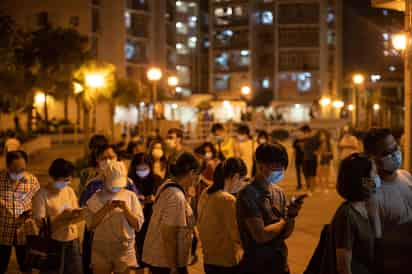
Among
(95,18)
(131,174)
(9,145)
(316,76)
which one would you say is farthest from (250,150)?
(316,76)

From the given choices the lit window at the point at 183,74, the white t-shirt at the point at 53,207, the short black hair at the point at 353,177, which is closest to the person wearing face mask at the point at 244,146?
the white t-shirt at the point at 53,207

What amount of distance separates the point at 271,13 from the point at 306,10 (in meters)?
4.38

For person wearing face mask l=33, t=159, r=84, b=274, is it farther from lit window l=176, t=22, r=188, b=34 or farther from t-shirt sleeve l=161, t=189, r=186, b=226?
lit window l=176, t=22, r=188, b=34

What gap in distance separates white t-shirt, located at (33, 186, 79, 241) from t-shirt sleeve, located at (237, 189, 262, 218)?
7.69 feet

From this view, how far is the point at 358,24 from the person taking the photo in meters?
78.6

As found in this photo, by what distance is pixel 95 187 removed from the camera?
6703mm

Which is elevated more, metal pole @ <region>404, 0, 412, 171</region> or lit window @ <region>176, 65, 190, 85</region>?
lit window @ <region>176, 65, 190, 85</region>

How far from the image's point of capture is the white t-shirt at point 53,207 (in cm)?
654

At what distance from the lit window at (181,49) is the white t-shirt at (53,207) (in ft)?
221

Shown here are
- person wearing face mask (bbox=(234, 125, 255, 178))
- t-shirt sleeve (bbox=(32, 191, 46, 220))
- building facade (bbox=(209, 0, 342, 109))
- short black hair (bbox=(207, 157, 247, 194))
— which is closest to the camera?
short black hair (bbox=(207, 157, 247, 194))

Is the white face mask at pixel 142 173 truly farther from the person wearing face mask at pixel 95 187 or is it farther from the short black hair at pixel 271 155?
the short black hair at pixel 271 155

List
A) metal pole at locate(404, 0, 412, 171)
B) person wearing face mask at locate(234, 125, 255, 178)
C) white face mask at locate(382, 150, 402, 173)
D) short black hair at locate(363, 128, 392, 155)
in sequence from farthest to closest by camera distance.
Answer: person wearing face mask at locate(234, 125, 255, 178)
metal pole at locate(404, 0, 412, 171)
short black hair at locate(363, 128, 392, 155)
white face mask at locate(382, 150, 402, 173)

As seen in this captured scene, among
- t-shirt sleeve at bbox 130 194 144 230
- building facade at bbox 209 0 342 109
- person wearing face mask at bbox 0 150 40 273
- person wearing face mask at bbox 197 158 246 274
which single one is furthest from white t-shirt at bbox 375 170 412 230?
building facade at bbox 209 0 342 109

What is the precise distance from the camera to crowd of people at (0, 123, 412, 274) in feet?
14.7
